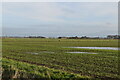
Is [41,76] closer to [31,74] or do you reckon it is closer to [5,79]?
[31,74]

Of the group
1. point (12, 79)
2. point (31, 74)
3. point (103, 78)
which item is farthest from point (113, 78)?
point (12, 79)

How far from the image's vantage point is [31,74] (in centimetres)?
1002

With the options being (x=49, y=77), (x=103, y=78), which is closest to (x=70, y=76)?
(x=49, y=77)

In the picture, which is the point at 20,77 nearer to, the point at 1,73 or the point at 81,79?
the point at 1,73

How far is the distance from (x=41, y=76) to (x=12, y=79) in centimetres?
159

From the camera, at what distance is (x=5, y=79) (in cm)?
954

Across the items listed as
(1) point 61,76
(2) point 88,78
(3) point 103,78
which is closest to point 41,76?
(1) point 61,76

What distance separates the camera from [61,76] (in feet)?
31.9

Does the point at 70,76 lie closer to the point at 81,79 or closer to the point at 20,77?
the point at 81,79

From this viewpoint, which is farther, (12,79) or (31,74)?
(31,74)

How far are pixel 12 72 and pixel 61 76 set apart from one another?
3.09m

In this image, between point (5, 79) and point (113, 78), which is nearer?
point (5, 79)

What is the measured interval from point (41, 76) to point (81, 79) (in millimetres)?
2258

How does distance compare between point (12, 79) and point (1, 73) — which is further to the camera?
point (1, 73)
